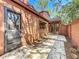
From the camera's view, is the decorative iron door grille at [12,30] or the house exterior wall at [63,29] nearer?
the decorative iron door grille at [12,30]

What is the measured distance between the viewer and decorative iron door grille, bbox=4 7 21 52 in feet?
18.3

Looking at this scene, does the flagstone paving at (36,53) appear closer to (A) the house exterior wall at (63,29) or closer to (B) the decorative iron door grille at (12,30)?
(B) the decorative iron door grille at (12,30)

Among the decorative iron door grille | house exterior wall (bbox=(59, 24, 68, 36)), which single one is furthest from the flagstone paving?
house exterior wall (bbox=(59, 24, 68, 36))

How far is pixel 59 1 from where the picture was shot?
14.5 m

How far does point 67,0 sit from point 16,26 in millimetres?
8774

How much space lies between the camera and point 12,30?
6.31 meters

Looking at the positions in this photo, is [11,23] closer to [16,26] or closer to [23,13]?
[16,26]

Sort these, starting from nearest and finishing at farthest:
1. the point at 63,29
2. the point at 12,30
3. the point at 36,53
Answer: the point at 36,53, the point at 12,30, the point at 63,29

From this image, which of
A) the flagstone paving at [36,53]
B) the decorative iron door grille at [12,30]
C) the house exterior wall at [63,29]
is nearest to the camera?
the flagstone paving at [36,53]

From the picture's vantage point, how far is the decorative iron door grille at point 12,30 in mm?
5590

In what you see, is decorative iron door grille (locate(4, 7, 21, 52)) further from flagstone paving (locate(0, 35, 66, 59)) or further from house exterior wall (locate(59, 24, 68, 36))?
house exterior wall (locate(59, 24, 68, 36))

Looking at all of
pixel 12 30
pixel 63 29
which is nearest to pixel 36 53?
pixel 12 30

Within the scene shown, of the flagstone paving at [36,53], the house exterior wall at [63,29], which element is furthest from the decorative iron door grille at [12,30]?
the house exterior wall at [63,29]

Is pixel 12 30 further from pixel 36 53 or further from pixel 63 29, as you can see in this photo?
pixel 63 29
